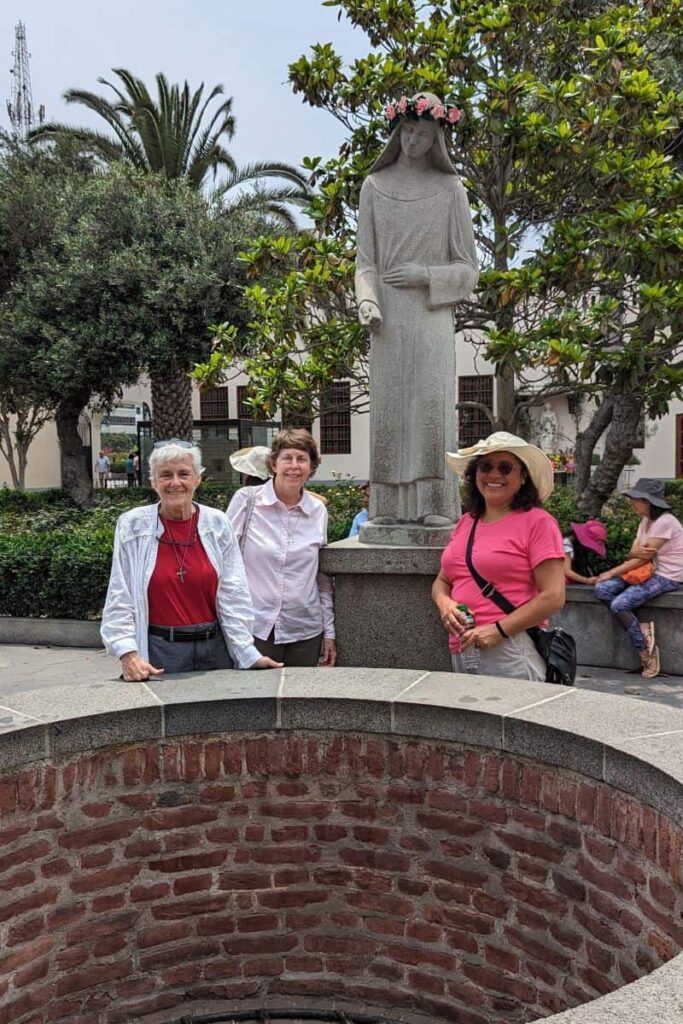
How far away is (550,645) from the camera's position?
3719mm

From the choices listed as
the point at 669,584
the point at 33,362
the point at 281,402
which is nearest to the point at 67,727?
the point at 669,584

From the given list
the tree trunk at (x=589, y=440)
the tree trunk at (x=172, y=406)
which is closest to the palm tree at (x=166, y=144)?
the tree trunk at (x=172, y=406)

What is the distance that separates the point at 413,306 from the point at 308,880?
3086 millimetres

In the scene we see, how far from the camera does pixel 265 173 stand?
20.6m

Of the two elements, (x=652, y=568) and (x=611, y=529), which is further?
(x=611, y=529)

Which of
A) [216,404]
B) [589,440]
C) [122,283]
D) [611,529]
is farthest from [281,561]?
[216,404]

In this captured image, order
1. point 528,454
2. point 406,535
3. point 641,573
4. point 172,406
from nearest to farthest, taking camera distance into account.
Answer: point 528,454 < point 406,535 < point 641,573 < point 172,406

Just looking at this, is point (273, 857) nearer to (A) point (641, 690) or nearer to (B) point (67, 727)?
(B) point (67, 727)

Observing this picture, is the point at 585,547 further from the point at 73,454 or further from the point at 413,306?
the point at 73,454

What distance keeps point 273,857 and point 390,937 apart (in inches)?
20.9

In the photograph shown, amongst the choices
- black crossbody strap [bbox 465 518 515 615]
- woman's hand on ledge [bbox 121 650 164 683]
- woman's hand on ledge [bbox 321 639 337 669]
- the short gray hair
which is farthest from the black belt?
black crossbody strap [bbox 465 518 515 615]

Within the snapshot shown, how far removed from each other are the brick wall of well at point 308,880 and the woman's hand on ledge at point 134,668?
0.35m

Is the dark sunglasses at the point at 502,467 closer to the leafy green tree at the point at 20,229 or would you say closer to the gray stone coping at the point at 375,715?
the gray stone coping at the point at 375,715

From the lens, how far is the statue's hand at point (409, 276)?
4863 mm
